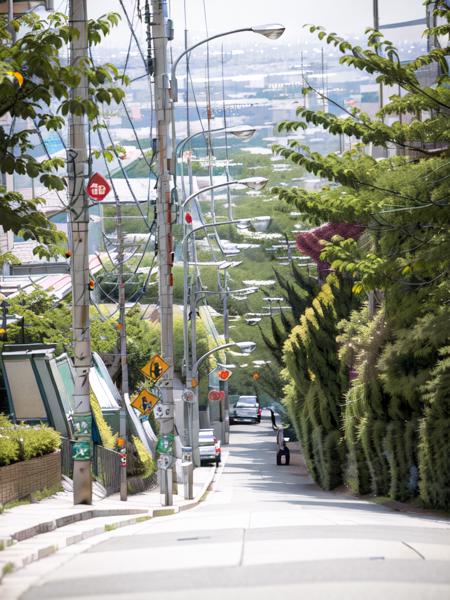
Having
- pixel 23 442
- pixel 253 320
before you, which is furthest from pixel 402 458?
pixel 253 320

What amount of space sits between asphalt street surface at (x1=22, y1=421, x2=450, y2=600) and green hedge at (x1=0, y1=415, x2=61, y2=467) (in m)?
5.02

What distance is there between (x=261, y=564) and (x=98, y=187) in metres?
11.4

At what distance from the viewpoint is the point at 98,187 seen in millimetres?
22031

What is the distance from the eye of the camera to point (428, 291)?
88.6 feet

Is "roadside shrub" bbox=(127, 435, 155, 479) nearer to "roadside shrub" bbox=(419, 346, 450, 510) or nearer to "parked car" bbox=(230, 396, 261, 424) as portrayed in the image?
"roadside shrub" bbox=(419, 346, 450, 510)

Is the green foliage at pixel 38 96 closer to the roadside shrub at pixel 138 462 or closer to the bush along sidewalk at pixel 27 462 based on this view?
the bush along sidewalk at pixel 27 462

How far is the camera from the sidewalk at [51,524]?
45.4 feet

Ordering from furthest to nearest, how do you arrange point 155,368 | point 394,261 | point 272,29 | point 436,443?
point 155,368, point 436,443, point 272,29, point 394,261

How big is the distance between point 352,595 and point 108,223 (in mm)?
125638

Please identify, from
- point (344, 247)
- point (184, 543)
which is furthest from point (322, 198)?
point (184, 543)

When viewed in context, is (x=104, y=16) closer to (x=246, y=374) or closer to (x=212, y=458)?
(x=212, y=458)

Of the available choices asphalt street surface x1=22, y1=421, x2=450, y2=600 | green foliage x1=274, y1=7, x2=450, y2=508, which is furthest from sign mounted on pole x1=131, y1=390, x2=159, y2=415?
asphalt street surface x1=22, y1=421, x2=450, y2=600

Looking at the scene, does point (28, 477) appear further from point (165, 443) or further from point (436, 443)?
point (436, 443)

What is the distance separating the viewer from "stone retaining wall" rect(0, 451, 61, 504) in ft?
73.4
